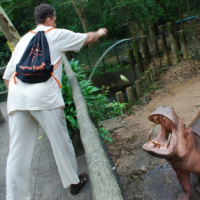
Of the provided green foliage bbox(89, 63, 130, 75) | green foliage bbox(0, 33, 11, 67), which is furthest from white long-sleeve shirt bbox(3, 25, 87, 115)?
green foliage bbox(0, 33, 11, 67)

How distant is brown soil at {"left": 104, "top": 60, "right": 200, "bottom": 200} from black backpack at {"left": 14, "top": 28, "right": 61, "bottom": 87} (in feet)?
5.02

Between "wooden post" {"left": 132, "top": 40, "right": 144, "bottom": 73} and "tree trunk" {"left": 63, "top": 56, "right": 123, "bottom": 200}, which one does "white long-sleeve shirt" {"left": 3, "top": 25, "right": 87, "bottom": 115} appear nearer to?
"tree trunk" {"left": 63, "top": 56, "right": 123, "bottom": 200}

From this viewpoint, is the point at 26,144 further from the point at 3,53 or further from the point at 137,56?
the point at 3,53

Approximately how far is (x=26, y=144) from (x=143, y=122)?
3.77 m

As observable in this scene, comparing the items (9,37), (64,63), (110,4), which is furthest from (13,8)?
(64,63)

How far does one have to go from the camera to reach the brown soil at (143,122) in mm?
2850

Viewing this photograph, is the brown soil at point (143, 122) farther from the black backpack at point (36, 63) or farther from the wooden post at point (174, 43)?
the black backpack at point (36, 63)

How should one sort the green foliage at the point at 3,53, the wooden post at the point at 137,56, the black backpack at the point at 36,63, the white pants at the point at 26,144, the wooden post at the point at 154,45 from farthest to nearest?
the green foliage at the point at 3,53 < the wooden post at the point at 137,56 < the wooden post at the point at 154,45 < the white pants at the point at 26,144 < the black backpack at the point at 36,63

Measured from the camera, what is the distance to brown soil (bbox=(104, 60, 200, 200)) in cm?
285

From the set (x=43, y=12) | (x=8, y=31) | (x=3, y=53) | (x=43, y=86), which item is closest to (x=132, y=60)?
(x=8, y=31)

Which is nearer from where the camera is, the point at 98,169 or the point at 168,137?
the point at 98,169

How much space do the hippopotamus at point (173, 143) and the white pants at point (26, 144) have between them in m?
0.89

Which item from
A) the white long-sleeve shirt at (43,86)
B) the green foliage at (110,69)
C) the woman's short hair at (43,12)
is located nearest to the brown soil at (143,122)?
the white long-sleeve shirt at (43,86)

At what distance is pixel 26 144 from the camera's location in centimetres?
215
